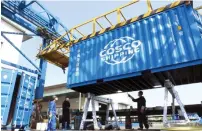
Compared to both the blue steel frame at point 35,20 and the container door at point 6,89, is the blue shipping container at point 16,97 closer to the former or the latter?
the container door at point 6,89

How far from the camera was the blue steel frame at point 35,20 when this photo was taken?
14969mm

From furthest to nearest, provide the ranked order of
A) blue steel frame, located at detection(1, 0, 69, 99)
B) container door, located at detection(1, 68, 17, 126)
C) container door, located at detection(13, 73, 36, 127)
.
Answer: blue steel frame, located at detection(1, 0, 69, 99) → container door, located at detection(13, 73, 36, 127) → container door, located at detection(1, 68, 17, 126)

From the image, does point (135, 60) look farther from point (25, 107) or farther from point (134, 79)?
point (25, 107)

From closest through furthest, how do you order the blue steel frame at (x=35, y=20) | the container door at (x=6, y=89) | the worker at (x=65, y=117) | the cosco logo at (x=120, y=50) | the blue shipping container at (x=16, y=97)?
the cosco logo at (x=120, y=50) → the container door at (x=6, y=89) → the blue shipping container at (x=16, y=97) → the worker at (x=65, y=117) → the blue steel frame at (x=35, y=20)

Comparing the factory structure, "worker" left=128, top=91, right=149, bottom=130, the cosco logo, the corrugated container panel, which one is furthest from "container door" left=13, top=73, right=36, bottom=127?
"worker" left=128, top=91, right=149, bottom=130

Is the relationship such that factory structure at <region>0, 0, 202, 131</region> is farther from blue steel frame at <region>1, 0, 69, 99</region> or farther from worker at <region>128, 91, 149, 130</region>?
blue steel frame at <region>1, 0, 69, 99</region>

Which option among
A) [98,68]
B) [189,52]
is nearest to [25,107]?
[98,68]

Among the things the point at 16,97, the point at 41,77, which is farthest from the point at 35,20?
the point at 16,97

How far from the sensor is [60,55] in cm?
1251

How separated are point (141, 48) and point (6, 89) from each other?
6.17m

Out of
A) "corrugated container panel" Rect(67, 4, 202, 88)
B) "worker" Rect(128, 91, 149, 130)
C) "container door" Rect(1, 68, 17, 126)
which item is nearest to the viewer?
"corrugated container panel" Rect(67, 4, 202, 88)

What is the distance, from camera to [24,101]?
Answer: 362 inches

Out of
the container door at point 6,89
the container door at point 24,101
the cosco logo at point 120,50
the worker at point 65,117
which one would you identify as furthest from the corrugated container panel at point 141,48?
the container door at point 6,89

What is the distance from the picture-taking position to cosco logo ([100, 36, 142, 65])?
25.9 ft
